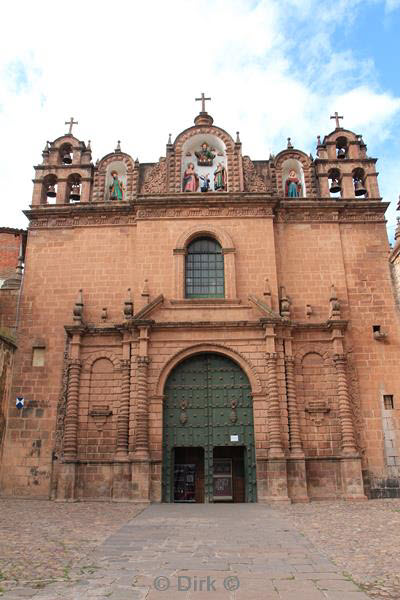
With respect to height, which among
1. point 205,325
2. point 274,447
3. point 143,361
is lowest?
point 274,447

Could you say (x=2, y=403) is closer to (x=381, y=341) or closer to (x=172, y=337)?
(x=172, y=337)

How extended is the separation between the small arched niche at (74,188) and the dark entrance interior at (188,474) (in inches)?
426

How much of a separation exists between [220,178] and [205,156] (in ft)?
3.92

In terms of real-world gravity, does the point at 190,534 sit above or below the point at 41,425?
below

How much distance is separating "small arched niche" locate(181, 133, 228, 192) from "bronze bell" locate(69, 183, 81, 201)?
4.41 metres

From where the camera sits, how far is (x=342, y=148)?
71.3 feet

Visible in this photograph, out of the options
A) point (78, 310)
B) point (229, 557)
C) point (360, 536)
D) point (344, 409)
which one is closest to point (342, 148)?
point (344, 409)

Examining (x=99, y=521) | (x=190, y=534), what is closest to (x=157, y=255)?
(x=99, y=521)

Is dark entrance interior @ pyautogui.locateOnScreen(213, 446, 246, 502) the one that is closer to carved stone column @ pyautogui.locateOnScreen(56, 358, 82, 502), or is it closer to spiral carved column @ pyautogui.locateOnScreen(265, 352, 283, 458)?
spiral carved column @ pyautogui.locateOnScreen(265, 352, 283, 458)

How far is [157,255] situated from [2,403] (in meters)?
7.33

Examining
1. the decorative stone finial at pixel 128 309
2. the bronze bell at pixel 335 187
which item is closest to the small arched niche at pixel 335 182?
the bronze bell at pixel 335 187

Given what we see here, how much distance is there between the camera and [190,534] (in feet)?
30.2

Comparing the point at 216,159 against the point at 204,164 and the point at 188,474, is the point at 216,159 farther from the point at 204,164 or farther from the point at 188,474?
the point at 188,474

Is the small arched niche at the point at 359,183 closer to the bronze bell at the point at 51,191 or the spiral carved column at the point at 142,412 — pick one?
the spiral carved column at the point at 142,412
